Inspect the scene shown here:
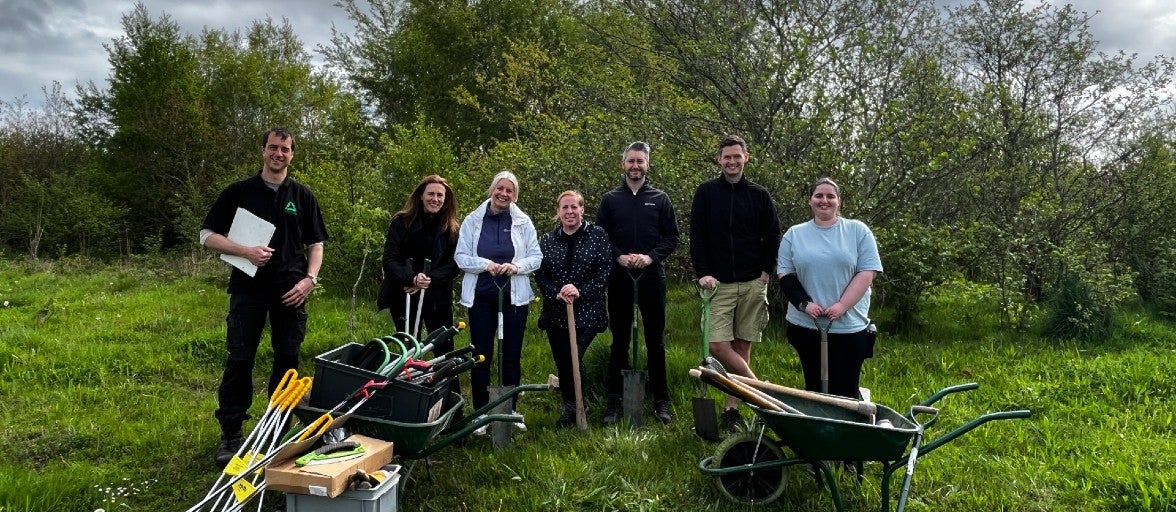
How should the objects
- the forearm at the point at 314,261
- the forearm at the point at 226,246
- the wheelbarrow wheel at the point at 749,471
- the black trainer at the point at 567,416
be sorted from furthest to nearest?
the black trainer at the point at 567,416
the forearm at the point at 314,261
the forearm at the point at 226,246
the wheelbarrow wheel at the point at 749,471

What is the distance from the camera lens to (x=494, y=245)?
4.29 m

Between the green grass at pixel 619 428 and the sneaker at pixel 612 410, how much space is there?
0.69ft

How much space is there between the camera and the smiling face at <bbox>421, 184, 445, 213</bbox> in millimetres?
4480

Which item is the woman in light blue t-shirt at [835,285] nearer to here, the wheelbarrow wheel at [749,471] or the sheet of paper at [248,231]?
the wheelbarrow wheel at [749,471]

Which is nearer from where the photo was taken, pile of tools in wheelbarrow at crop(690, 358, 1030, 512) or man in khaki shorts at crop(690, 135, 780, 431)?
pile of tools in wheelbarrow at crop(690, 358, 1030, 512)

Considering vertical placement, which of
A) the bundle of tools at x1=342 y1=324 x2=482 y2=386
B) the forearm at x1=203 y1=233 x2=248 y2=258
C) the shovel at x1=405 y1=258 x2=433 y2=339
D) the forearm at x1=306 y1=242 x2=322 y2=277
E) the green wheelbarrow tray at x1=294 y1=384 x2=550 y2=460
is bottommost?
the green wheelbarrow tray at x1=294 y1=384 x2=550 y2=460

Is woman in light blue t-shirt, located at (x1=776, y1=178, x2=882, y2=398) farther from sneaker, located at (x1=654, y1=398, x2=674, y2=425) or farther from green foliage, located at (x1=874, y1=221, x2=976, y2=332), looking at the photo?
green foliage, located at (x1=874, y1=221, x2=976, y2=332)

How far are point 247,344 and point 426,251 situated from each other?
121 centimetres

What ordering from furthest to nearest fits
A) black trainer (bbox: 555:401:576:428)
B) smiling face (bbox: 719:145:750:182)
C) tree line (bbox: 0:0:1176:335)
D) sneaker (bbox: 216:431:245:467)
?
tree line (bbox: 0:0:1176:335) < black trainer (bbox: 555:401:576:428) < smiling face (bbox: 719:145:750:182) < sneaker (bbox: 216:431:245:467)

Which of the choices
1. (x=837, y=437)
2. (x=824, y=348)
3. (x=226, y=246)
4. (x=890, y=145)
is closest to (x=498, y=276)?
(x=226, y=246)

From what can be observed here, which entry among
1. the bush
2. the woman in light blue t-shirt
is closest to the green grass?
the bush

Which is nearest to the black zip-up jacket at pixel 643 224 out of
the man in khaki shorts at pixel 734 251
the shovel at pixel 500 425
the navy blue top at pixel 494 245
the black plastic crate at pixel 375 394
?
the man in khaki shorts at pixel 734 251

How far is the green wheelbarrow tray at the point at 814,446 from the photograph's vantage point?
108 inches

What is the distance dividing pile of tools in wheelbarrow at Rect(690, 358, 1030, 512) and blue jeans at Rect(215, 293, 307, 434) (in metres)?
2.34
